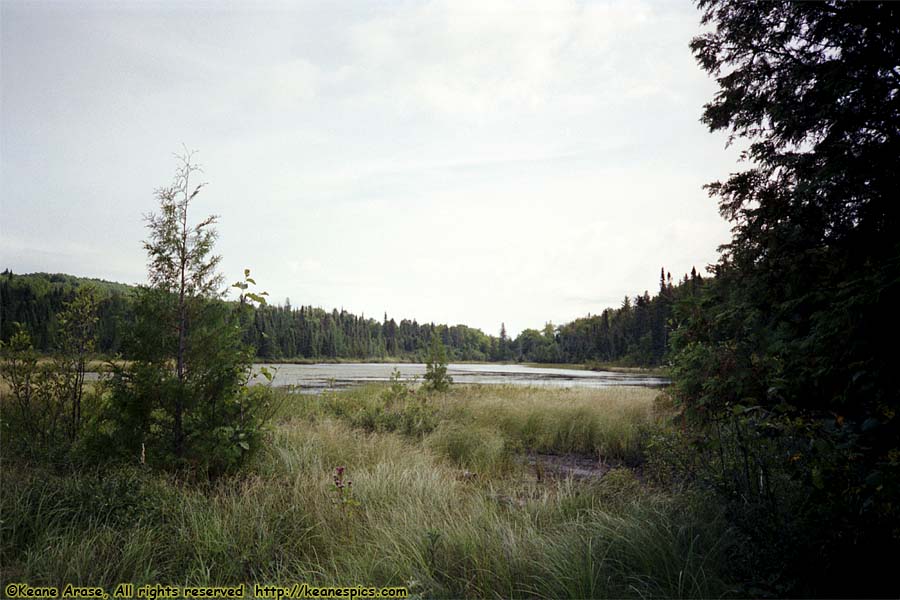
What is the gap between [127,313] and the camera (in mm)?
5191

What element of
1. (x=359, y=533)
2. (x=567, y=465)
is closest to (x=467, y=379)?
(x=567, y=465)

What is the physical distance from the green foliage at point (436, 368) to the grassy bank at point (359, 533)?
9.45m

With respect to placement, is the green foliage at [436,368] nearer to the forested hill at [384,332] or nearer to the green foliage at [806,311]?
the forested hill at [384,332]

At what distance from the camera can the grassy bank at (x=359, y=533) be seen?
308 cm

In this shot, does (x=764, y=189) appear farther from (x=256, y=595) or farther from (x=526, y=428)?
(x=526, y=428)

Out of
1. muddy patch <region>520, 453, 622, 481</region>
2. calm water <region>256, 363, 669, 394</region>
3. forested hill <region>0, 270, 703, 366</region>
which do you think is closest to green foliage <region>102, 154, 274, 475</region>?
forested hill <region>0, 270, 703, 366</region>

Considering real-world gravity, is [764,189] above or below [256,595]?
above

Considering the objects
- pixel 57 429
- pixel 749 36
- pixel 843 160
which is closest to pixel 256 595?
pixel 57 429

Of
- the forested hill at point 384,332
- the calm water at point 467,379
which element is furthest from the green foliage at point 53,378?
the calm water at point 467,379

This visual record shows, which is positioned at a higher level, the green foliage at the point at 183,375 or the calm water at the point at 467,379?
the green foliage at the point at 183,375

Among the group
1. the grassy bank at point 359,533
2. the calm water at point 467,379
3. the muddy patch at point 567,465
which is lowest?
the calm water at point 467,379

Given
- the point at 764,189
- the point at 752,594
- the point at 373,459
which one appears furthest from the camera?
the point at 373,459

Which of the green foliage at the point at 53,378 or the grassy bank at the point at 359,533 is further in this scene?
the green foliage at the point at 53,378

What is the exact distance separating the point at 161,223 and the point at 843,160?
6457 millimetres
